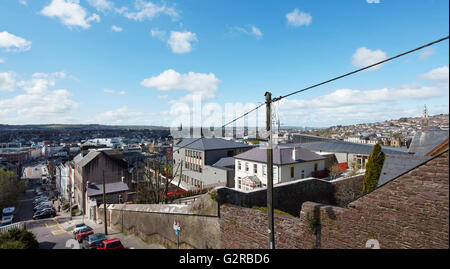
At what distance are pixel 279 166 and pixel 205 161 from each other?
17.8 meters

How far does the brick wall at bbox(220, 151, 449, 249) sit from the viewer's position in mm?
5277

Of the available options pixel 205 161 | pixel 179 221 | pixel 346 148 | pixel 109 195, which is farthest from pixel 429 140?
pixel 109 195

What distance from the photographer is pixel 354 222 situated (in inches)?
269

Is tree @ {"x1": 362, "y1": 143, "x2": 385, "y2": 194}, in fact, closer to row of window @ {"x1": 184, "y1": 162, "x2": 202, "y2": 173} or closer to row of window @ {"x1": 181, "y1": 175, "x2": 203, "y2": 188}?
row of window @ {"x1": 181, "y1": 175, "x2": 203, "y2": 188}

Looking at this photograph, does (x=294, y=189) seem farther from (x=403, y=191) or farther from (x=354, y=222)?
(x=403, y=191)

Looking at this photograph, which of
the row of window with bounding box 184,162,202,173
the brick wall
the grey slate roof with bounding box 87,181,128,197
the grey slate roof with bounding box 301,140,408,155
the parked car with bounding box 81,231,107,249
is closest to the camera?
the brick wall

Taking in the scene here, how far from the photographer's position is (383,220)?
6277 mm

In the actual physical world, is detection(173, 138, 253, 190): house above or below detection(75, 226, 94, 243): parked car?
above

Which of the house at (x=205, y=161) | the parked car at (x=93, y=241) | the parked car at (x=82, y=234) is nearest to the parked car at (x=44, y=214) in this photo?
the house at (x=205, y=161)

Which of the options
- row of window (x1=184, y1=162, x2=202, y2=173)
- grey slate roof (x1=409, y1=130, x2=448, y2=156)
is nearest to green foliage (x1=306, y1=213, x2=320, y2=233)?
→ grey slate roof (x1=409, y1=130, x2=448, y2=156)

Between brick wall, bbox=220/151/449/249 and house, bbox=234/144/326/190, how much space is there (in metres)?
19.8

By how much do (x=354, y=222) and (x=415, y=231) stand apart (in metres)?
1.46
